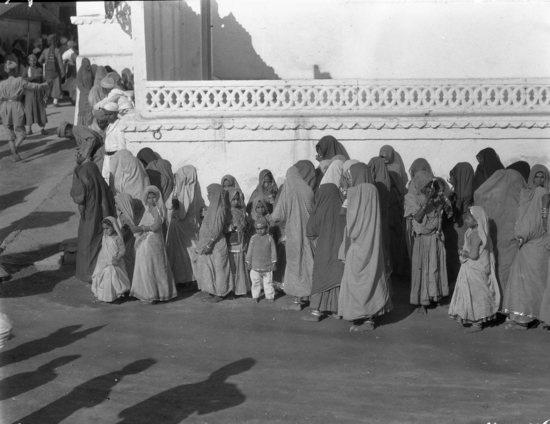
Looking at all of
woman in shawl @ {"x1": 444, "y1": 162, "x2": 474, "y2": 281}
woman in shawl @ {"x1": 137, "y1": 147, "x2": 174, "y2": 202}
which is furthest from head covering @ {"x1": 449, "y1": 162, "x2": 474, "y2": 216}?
woman in shawl @ {"x1": 137, "y1": 147, "x2": 174, "y2": 202}

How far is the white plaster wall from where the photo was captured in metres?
14.1

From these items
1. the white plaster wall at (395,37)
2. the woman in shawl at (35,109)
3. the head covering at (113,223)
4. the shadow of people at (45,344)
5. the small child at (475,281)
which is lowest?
the shadow of people at (45,344)

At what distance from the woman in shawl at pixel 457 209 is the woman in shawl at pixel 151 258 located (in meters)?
2.76

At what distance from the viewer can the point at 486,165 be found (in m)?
9.88

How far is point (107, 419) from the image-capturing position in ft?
21.5

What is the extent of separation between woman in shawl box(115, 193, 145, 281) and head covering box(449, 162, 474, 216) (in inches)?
123

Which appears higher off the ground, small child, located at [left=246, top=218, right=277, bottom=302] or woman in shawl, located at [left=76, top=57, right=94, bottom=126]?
woman in shawl, located at [left=76, top=57, right=94, bottom=126]

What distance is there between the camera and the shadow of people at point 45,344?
773 cm

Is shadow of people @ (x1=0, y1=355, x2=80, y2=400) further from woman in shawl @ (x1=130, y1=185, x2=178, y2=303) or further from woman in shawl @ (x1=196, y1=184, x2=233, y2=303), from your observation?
woman in shawl @ (x1=196, y1=184, x2=233, y2=303)

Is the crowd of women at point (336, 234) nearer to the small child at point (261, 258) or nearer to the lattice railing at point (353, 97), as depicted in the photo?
the small child at point (261, 258)

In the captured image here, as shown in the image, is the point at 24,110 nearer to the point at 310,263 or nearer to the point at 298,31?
the point at 298,31

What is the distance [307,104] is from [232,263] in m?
2.06

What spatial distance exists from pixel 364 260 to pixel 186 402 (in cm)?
237

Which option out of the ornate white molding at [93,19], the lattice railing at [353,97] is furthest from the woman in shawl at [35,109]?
the lattice railing at [353,97]
